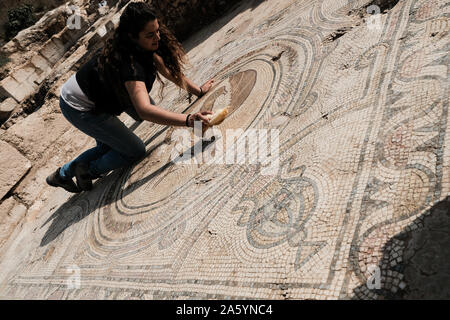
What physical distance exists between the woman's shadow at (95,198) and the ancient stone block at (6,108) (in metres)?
3.83

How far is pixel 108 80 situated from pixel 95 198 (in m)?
1.31

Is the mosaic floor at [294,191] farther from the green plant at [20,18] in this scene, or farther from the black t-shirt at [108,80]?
the green plant at [20,18]

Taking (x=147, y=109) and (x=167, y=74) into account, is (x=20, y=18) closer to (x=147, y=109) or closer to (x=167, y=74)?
(x=167, y=74)

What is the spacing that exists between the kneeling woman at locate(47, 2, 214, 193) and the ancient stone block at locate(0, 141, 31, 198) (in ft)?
5.07

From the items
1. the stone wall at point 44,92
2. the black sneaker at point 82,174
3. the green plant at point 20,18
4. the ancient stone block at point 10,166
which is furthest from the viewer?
the green plant at point 20,18

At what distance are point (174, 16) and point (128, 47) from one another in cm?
383

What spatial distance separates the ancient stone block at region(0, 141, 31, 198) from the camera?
412 centimetres

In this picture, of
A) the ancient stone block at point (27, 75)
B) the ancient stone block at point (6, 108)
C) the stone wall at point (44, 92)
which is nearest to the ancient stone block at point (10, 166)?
the stone wall at point (44, 92)

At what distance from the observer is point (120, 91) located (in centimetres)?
225

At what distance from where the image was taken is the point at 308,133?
196cm

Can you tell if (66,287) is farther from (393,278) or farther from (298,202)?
(393,278)

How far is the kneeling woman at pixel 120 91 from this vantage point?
6.89ft

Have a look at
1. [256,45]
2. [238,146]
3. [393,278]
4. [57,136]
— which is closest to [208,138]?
[238,146]

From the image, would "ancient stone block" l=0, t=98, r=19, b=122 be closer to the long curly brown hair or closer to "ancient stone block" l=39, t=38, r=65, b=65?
"ancient stone block" l=39, t=38, r=65, b=65
